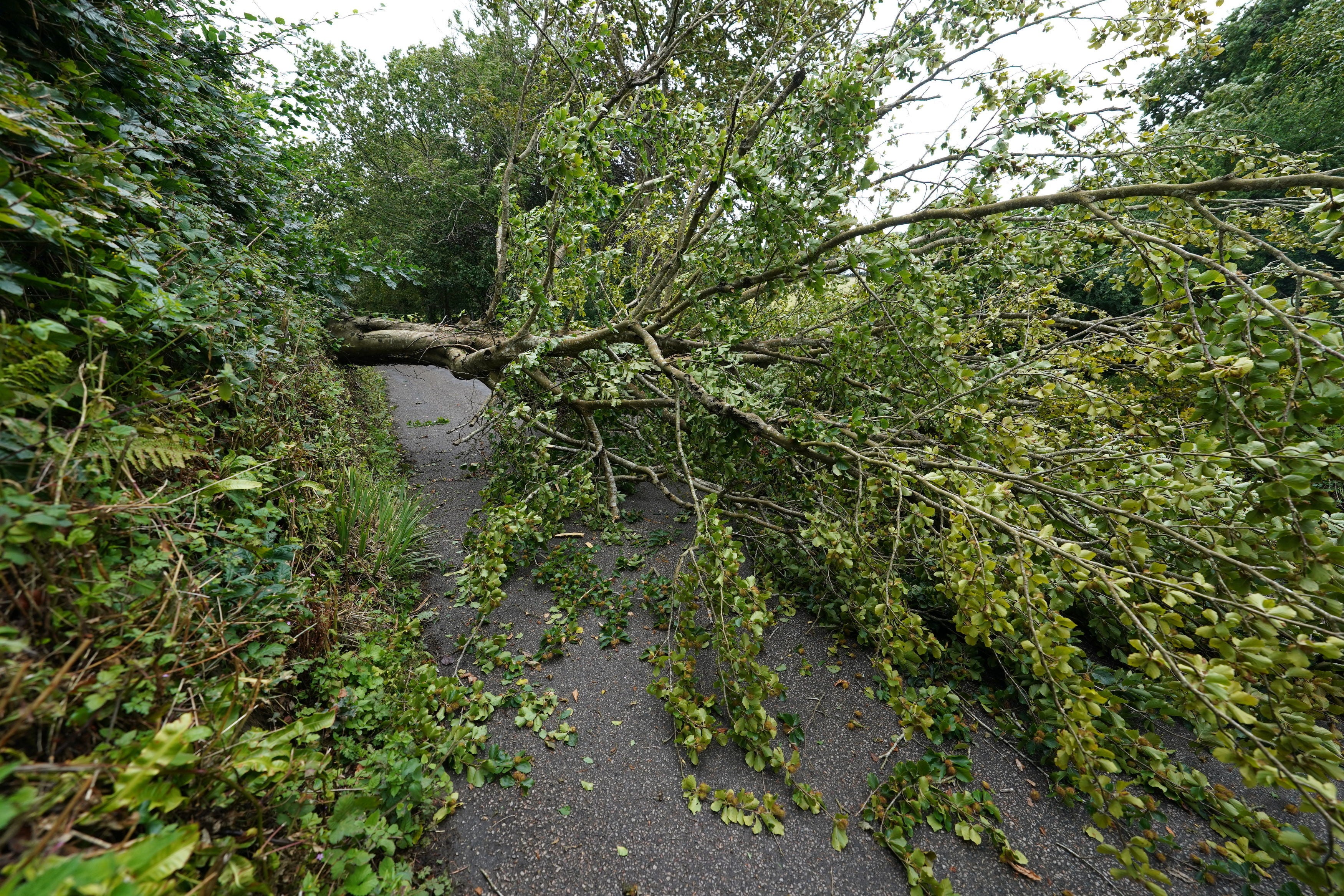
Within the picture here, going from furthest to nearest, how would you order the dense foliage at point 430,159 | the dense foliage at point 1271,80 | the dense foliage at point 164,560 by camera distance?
the dense foliage at point 430,159 < the dense foliage at point 1271,80 < the dense foliage at point 164,560

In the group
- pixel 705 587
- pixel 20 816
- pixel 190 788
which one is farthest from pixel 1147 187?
pixel 190 788

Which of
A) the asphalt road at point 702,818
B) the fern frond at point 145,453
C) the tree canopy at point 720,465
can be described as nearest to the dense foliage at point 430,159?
the tree canopy at point 720,465

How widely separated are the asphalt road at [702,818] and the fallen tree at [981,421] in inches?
4.8

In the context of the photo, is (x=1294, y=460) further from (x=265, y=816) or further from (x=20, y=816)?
(x=265, y=816)

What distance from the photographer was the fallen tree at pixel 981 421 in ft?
3.69

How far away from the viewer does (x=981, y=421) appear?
2090 mm

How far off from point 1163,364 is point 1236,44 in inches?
757

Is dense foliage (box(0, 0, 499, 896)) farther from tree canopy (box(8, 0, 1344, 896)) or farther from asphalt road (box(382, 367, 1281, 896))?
asphalt road (box(382, 367, 1281, 896))

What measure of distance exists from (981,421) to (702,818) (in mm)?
2159

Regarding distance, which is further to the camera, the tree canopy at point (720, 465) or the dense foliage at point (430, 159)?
the dense foliage at point (430, 159)

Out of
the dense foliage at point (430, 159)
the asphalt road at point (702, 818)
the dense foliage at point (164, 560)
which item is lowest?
the asphalt road at point (702, 818)

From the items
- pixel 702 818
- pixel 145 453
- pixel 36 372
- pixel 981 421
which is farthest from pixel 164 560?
pixel 981 421

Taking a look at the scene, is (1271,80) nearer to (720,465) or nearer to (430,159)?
(720,465)

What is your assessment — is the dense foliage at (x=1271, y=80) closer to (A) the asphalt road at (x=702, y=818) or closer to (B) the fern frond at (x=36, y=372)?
(A) the asphalt road at (x=702, y=818)
